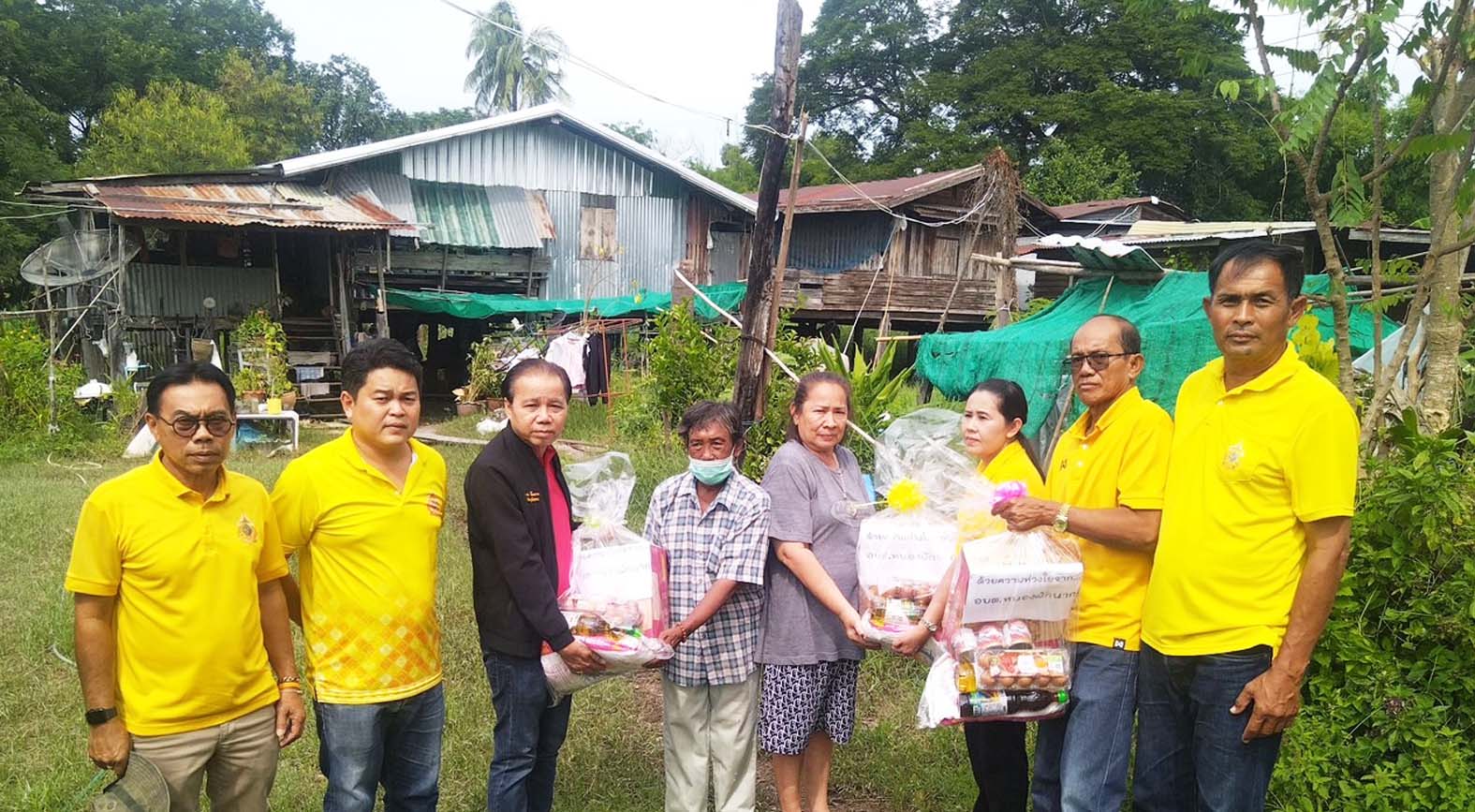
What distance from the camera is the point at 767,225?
14.5ft

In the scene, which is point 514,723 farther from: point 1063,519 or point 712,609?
point 1063,519

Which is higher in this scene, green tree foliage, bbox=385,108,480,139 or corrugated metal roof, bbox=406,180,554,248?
green tree foliage, bbox=385,108,480,139

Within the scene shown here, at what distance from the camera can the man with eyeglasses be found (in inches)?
85.6

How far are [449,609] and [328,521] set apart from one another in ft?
10.2

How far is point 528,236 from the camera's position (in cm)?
1612

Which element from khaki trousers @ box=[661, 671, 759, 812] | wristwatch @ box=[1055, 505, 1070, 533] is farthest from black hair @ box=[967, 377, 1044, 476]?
khaki trousers @ box=[661, 671, 759, 812]

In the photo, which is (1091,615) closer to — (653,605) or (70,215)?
(653,605)

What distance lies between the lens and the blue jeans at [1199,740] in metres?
2.13

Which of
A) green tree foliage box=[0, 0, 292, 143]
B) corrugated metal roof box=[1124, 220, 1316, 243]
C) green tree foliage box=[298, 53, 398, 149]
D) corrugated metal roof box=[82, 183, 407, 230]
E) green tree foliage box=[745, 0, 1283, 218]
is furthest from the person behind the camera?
green tree foliage box=[298, 53, 398, 149]

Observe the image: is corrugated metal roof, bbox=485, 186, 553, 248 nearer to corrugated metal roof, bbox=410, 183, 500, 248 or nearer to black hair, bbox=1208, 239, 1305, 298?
corrugated metal roof, bbox=410, 183, 500, 248

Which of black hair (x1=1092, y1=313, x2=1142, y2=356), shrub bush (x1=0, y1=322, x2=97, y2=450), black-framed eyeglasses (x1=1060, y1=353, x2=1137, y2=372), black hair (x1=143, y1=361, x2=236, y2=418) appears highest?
black hair (x1=1092, y1=313, x2=1142, y2=356)

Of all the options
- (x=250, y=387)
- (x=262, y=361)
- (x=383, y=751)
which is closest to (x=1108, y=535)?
(x=383, y=751)

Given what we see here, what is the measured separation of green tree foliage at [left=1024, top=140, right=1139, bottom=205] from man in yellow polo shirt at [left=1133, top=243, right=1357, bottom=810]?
2579cm

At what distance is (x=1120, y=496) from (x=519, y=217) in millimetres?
15053
